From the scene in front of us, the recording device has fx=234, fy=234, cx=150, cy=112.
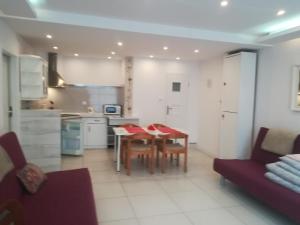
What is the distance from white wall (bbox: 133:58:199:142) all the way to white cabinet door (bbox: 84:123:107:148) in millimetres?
913

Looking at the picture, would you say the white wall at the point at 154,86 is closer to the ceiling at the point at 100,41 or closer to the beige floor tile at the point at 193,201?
the ceiling at the point at 100,41

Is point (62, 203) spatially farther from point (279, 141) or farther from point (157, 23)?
point (279, 141)

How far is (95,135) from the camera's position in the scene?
18.9 ft

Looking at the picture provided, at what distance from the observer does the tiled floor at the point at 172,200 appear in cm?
266

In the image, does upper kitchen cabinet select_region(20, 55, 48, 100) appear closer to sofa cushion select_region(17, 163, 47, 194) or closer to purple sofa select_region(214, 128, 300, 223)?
sofa cushion select_region(17, 163, 47, 194)

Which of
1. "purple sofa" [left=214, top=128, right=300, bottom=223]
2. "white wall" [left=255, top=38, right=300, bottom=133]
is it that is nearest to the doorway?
"purple sofa" [left=214, top=128, right=300, bottom=223]

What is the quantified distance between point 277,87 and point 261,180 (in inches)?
71.5

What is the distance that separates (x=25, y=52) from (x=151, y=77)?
9.48 feet

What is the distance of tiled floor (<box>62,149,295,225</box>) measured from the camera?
266 centimetres

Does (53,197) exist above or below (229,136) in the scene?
below

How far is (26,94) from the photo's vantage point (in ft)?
12.6

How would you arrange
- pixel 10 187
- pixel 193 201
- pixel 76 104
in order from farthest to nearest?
1. pixel 76 104
2. pixel 193 201
3. pixel 10 187

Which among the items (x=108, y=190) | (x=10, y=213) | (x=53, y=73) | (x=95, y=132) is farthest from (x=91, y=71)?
(x=10, y=213)

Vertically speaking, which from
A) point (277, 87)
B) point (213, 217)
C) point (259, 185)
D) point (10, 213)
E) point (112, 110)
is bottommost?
point (213, 217)
